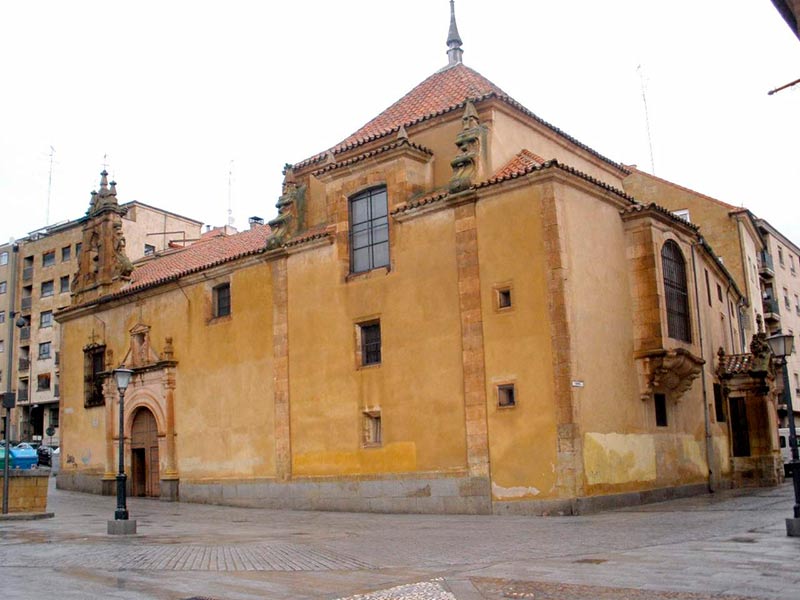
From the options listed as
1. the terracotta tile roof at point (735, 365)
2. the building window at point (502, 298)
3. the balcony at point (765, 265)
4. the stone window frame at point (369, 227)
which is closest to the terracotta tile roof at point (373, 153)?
the stone window frame at point (369, 227)

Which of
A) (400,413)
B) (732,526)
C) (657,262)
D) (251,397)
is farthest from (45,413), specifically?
(732,526)

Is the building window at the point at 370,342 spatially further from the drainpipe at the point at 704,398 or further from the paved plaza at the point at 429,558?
the drainpipe at the point at 704,398

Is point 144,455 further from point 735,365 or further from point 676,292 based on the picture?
point 735,365

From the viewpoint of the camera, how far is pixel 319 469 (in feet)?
78.0

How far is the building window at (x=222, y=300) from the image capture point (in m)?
27.8

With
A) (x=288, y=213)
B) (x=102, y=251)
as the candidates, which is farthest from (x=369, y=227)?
(x=102, y=251)

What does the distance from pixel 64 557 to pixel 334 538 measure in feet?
15.5

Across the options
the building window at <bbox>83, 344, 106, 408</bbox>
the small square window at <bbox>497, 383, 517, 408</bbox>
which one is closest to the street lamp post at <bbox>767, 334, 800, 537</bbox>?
the small square window at <bbox>497, 383, 517, 408</bbox>

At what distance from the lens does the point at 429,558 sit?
38.7 ft

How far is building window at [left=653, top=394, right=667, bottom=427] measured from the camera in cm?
2219

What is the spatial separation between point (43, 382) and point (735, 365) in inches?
2027

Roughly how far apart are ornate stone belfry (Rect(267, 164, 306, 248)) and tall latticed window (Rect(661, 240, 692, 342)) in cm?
1083

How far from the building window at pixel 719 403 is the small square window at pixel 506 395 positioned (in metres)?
10.1

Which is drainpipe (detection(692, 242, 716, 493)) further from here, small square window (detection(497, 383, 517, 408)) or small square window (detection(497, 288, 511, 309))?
small square window (detection(497, 383, 517, 408))
